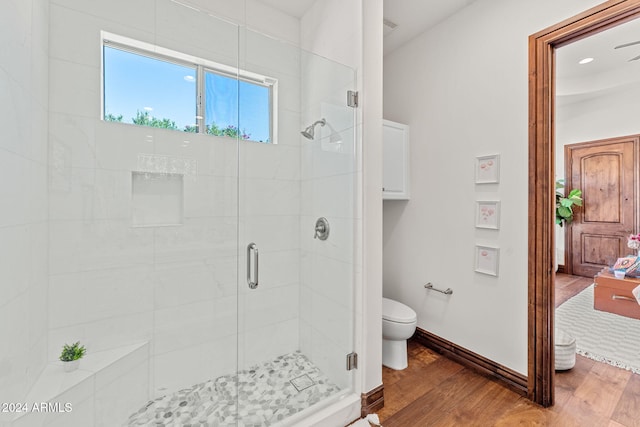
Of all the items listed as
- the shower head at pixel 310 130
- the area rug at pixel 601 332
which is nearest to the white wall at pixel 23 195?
the shower head at pixel 310 130

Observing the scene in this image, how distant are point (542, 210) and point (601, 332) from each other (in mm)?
1974

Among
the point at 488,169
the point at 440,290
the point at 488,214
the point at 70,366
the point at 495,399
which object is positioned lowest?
the point at 495,399

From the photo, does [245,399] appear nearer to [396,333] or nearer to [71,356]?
[71,356]

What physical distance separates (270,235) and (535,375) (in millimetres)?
1882

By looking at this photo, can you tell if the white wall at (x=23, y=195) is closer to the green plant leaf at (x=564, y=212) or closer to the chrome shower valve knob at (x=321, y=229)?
the chrome shower valve knob at (x=321, y=229)

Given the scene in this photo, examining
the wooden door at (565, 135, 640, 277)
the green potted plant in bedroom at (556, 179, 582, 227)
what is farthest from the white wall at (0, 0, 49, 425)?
the wooden door at (565, 135, 640, 277)

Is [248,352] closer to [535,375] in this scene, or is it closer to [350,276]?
[350,276]

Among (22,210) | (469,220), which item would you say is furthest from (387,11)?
(22,210)

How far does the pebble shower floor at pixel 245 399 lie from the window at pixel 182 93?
1.60m

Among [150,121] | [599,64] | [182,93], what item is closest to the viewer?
[150,121]

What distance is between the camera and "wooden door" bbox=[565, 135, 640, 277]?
153 inches

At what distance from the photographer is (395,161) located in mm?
2459

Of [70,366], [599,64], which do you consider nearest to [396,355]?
[70,366]

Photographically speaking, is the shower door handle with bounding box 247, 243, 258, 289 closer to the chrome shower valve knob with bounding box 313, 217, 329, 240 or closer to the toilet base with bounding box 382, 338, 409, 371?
the chrome shower valve knob with bounding box 313, 217, 329, 240
